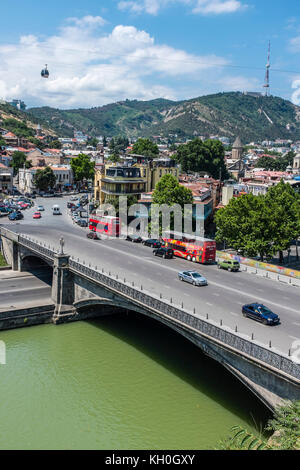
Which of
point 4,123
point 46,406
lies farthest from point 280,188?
point 4,123

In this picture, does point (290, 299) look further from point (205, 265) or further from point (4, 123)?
point (4, 123)

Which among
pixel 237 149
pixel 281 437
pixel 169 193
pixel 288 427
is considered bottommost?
pixel 281 437

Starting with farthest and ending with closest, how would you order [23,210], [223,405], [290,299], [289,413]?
[23,210]
[290,299]
[223,405]
[289,413]

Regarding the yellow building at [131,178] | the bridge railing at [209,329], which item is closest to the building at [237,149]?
the yellow building at [131,178]

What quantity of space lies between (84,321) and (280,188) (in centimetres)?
3213

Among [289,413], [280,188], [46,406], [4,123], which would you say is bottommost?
[46,406]

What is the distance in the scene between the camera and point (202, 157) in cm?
11369

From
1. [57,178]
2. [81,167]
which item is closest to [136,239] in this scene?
[57,178]

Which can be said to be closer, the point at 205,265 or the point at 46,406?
the point at 46,406

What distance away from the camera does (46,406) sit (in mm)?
23594

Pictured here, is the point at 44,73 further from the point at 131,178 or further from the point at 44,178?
the point at 44,178

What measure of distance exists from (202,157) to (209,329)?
96.9 metres

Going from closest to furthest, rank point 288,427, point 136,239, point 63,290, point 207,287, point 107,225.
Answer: point 288,427, point 207,287, point 63,290, point 136,239, point 107,225

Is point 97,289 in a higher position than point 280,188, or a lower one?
lower
